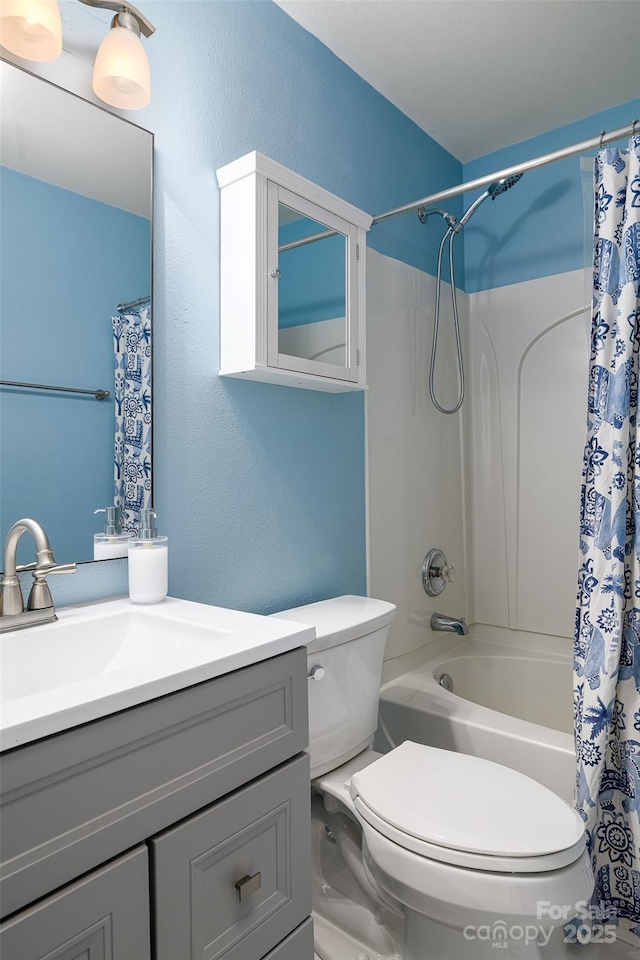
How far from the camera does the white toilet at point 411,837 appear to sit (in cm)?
111

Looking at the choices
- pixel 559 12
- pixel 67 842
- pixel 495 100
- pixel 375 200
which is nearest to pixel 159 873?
pixel 67 842

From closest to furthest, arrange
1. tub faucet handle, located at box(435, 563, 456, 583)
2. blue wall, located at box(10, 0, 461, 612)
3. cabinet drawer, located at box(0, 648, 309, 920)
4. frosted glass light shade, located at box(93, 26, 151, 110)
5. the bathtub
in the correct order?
cabinet drawer, located at box(0, 648, 309, 920) < frosted glass light shade, located at box(93, 26, 151, 110) < blue wall, located at box(10, 0, 461, 612) < the bathtub < tub faucet handle, located at box(435, 563, 456, 583)

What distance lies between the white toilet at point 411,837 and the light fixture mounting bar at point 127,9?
139cm

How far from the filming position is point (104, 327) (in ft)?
4.22

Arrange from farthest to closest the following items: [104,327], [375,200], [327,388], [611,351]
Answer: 1. [375,200]
2. [327,388]
3. [611,351]
4. [104,327]

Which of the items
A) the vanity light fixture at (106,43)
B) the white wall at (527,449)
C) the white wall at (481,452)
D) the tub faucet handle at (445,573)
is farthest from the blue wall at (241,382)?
the white wall at (527,449)

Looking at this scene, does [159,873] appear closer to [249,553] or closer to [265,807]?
[265,807]

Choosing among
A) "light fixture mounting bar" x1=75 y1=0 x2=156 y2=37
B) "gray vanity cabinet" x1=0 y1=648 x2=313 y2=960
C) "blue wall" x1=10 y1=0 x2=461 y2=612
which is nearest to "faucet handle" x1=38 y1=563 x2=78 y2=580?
"blue wall" x1=10 y1=0 x2=461 y2=612

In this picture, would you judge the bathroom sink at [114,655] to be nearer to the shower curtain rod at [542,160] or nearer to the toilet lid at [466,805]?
the toilet lid at [466,805]

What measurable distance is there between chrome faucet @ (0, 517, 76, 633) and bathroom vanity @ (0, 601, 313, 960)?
0.03m

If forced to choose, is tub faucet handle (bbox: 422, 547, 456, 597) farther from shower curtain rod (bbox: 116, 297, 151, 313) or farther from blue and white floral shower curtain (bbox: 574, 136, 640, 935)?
shower curtain rod (bbox: 116, 297, 151, 313)

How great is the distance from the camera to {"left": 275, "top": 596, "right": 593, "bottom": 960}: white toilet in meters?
1.11

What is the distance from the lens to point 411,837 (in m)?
1.18

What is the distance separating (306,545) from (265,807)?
92 centimetres
